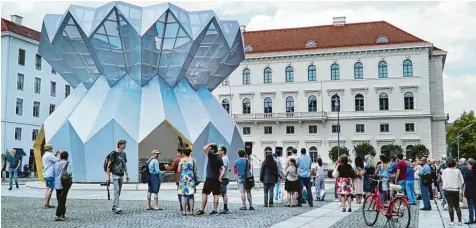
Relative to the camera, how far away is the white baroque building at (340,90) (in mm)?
65375

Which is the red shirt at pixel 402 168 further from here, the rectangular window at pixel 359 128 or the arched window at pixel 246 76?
the arched window at pixel 246 76

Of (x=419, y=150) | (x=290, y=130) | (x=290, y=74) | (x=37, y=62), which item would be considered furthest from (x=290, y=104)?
(x=37, y=62)

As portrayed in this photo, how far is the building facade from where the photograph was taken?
53469 millimetres

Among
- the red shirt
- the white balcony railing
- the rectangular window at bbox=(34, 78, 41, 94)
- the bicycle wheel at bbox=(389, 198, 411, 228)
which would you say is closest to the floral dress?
the bicycle wheel at bbox=(389, 198, 411, 228)

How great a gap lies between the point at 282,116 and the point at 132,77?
4288 cm

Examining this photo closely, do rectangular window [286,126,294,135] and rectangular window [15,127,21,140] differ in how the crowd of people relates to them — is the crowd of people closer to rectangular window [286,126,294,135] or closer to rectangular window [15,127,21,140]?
rectangular window [15,127,21,140]

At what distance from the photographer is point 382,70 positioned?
220ft

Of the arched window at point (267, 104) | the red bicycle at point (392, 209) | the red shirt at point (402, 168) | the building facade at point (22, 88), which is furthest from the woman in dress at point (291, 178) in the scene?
the arched window at point (267, 104)

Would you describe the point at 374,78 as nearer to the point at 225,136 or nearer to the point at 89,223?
the point at 225,136

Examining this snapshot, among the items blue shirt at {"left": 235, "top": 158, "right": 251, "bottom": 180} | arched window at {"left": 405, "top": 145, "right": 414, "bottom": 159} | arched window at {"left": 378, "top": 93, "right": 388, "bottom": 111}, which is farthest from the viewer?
arched window at {"left": 378, "top": 93, "right": 388, "bottom": 111}

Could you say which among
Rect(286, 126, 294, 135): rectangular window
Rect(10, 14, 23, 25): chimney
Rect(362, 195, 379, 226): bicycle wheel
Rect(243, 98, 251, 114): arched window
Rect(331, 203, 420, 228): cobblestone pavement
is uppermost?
Rect(10, 14, 23, 25): chimney

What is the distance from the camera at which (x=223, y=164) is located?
13125 mm

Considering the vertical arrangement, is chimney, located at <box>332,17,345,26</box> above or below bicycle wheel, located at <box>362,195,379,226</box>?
above

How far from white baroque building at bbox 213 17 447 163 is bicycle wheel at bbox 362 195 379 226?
176 feet
